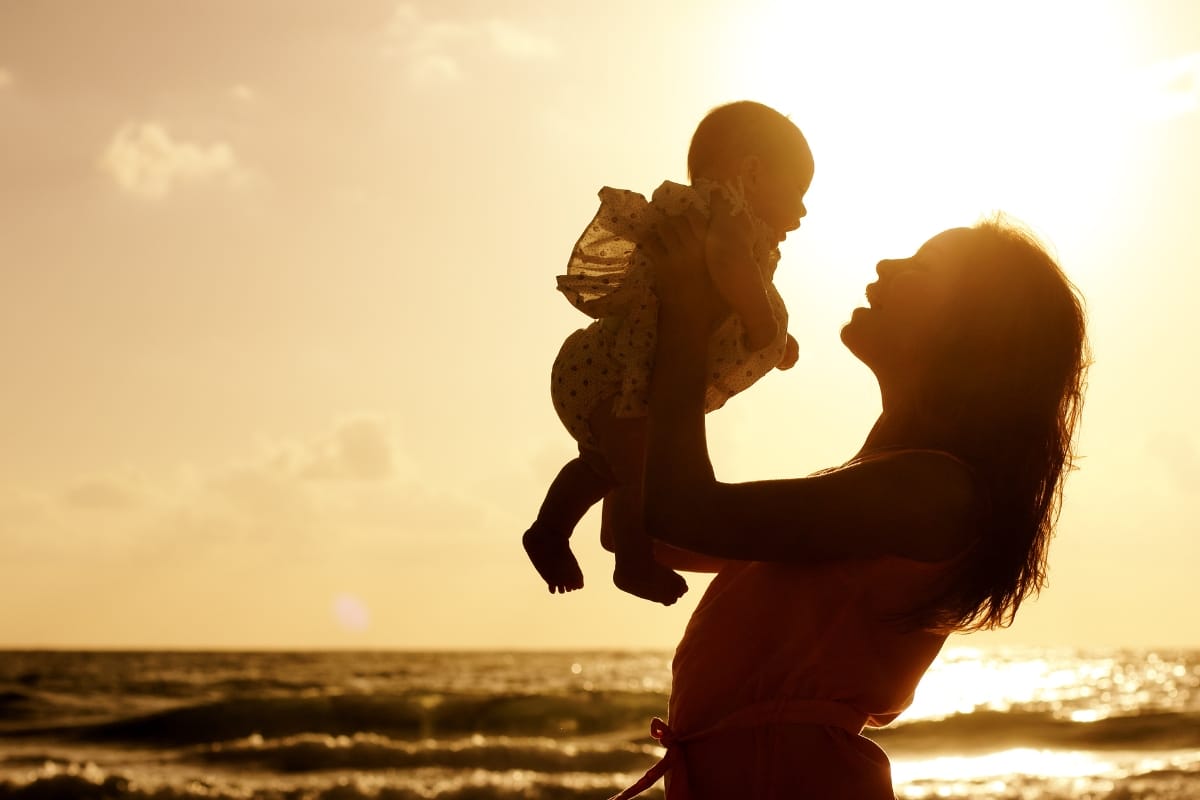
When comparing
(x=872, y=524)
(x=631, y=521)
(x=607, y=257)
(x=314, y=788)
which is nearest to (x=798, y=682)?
(x=872, y=524)

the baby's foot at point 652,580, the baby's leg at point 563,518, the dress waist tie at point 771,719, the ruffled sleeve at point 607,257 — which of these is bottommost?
the dress waist tie at point 771,719

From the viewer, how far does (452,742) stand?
15.6m

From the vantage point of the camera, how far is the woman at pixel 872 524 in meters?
1.82

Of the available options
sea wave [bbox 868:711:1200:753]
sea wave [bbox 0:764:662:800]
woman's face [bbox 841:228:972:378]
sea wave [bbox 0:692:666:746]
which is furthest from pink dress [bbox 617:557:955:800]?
sea wave [bbox 0:692:666:746]

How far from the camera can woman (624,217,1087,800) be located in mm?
1815

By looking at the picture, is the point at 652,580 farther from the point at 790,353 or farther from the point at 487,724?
the point at 487,724

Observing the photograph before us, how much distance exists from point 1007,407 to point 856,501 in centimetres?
36

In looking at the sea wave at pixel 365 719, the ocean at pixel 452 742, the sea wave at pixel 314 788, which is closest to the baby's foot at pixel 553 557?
the ocean at pixel 452 742

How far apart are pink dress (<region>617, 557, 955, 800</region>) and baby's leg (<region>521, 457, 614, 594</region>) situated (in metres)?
0.68

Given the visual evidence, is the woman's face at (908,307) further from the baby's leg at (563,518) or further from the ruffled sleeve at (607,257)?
the baby's leg at (563,518)

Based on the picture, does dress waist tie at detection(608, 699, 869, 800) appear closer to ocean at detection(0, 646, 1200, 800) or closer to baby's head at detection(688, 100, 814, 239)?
baby's head at detection(688, 100, 814, 239)

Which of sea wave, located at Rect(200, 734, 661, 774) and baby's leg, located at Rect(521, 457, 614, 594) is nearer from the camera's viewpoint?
baby's leg, located at Rect(521, 457, 614, 594)

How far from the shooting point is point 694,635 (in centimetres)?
202

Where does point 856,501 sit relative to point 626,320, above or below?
below
